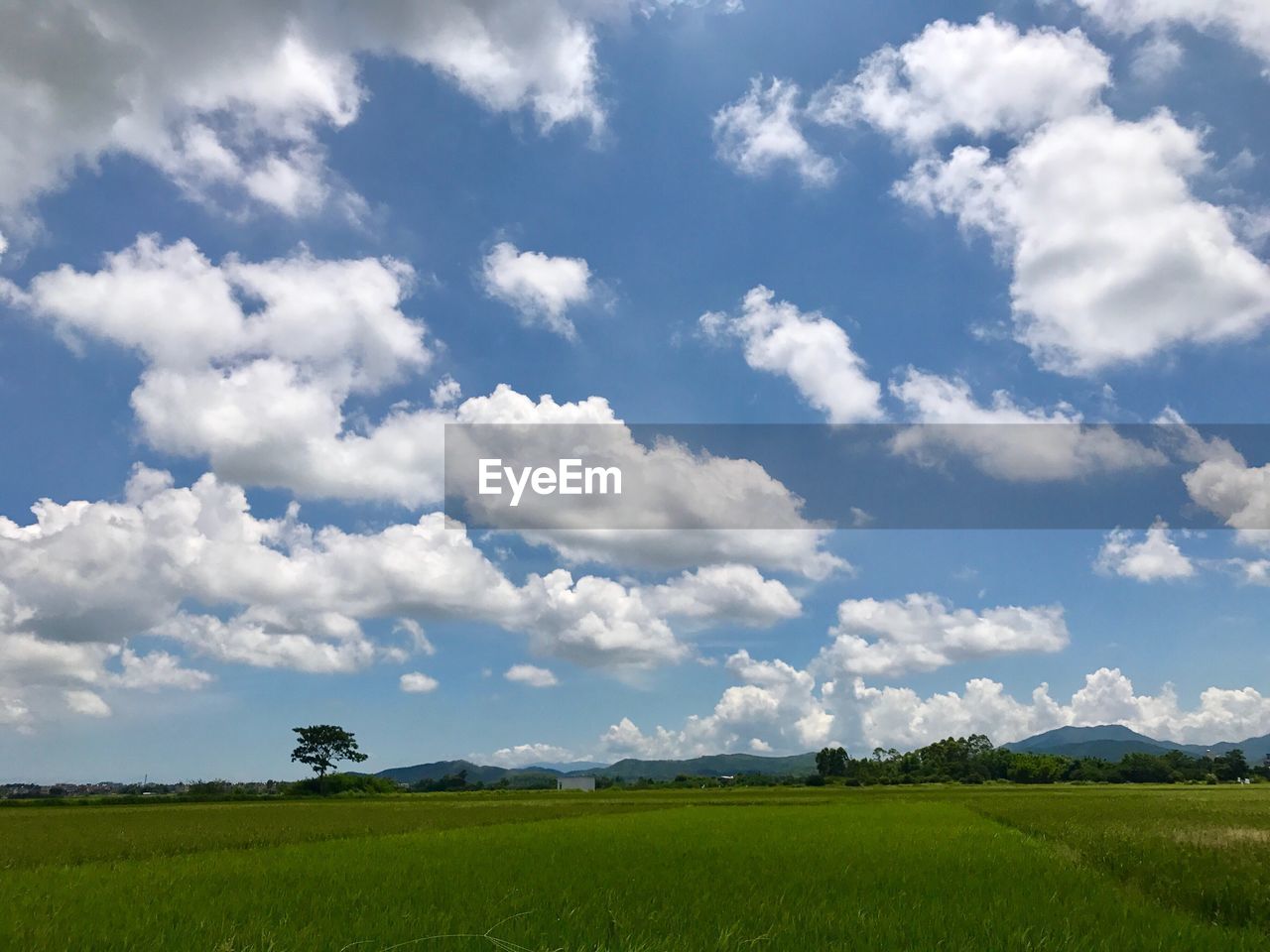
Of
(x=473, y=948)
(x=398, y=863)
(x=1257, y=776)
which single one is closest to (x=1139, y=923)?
(x=473, y=948)

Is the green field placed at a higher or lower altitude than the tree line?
higher

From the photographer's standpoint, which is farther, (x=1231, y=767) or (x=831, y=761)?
(x=831, y=761)

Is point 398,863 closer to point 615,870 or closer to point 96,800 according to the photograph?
point 615,870

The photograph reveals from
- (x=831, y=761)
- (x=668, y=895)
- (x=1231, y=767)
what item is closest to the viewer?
(x=668, y=895)

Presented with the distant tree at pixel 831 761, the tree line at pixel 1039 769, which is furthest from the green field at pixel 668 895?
the distant tree at pixel 831 761

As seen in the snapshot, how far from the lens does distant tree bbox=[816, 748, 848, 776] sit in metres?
166

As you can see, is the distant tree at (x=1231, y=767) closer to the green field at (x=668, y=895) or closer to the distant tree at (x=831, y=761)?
the distant tree at (x=831, y=761)

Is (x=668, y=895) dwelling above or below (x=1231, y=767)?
above

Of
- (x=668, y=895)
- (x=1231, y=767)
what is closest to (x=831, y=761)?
(x=1231, y=767)

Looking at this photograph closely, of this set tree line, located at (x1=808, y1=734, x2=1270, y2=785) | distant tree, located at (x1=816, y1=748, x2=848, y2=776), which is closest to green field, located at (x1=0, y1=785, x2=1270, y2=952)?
tree line, located at (x1=808, y1=734, x2=1270, y2=785)

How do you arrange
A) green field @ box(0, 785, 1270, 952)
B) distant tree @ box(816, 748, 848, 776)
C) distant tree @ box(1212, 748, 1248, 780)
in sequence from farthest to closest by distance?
1. distant tree @ box(816, 748, 848, 776)
2. distant tree @ box(1212, 748, 1248, 780)
3. green field @ box(0, 785, 1270, 952)

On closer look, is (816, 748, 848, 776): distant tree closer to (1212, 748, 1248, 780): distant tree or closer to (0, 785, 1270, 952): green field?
(1212, 748, 1248, 780): distant tree

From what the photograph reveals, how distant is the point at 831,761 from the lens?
170 meters

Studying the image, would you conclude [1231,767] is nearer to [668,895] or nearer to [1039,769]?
[1039,769]
